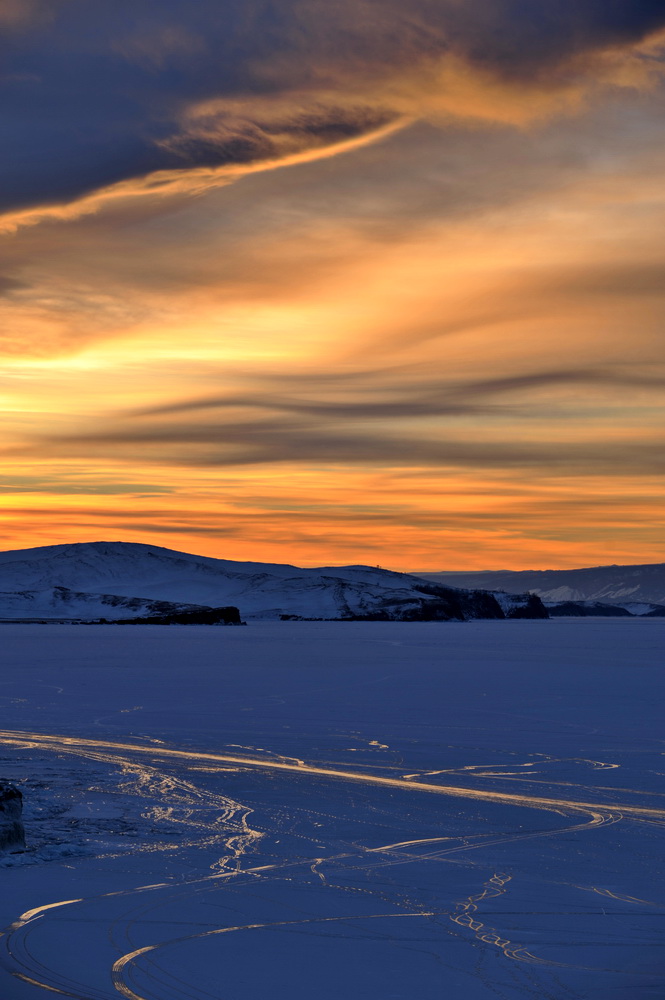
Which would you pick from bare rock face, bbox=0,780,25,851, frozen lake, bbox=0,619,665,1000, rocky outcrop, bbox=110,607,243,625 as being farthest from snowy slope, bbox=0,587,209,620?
bare rock face, bbox=0,780,25,851

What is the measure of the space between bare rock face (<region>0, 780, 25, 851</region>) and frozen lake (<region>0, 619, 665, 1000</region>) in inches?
8.1

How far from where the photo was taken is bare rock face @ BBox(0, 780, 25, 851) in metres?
10.9

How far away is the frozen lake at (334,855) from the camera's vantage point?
7.62 meters

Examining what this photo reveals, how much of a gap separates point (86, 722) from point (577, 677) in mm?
20490

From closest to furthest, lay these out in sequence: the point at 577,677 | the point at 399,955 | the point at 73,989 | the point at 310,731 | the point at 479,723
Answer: the point at 73,989 < the point at 399,955 < the point at 310,731 < the point at 479,723 < the point at 577,677

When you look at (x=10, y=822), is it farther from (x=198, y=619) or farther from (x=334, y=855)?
(x=198, y=619)

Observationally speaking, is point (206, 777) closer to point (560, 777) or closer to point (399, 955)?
point (560, 777)

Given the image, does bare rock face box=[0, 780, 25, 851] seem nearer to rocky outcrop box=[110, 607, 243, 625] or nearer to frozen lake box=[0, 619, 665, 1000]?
frozen lake box=[0, 619, 665, 1000]

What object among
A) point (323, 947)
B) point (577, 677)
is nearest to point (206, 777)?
point (323, 947)

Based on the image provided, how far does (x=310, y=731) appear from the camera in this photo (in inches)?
818

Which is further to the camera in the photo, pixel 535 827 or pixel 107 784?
pixel 107 784

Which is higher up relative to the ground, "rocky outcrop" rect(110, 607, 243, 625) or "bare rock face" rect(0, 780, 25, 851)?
"rocky outcrop" rect(110, 607, 243, 625)

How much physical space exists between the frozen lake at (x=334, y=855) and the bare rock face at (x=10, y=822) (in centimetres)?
21

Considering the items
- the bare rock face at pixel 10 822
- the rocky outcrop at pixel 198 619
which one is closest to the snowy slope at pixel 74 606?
the rocky outcrop at pixel 198 619
